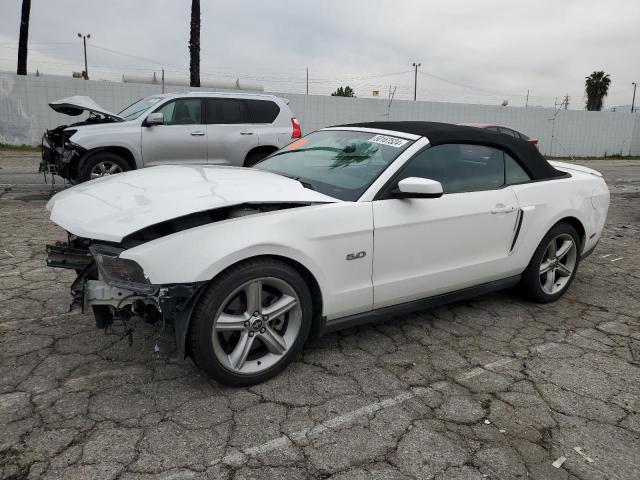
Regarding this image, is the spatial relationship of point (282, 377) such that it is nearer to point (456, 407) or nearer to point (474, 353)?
point (456, 407)

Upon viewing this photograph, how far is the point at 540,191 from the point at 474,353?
4.98 ft

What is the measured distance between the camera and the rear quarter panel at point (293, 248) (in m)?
2.56

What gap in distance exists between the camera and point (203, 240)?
2.63 metres

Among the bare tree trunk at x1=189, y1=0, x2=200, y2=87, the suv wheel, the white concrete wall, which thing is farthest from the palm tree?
the suv wheel

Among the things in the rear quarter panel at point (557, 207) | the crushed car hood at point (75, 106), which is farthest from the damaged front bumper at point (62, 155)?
the rear quarter panel at point (557, 207)

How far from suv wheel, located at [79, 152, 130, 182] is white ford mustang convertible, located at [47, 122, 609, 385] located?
5.03 m

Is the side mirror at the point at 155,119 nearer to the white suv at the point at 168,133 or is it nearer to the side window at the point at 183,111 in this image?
the white suv at the point at 168,133

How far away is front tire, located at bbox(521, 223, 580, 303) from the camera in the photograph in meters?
4.23

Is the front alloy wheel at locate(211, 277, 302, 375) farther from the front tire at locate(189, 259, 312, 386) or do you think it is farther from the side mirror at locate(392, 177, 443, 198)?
the side mirror at locate(392, 177, 443, 198)

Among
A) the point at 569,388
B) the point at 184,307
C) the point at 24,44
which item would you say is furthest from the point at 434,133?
the point at 24,44

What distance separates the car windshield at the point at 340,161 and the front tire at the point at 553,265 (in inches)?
63.6

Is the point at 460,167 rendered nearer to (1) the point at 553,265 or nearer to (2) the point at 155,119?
(1) the point at 553,265

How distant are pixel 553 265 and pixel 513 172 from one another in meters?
0.94

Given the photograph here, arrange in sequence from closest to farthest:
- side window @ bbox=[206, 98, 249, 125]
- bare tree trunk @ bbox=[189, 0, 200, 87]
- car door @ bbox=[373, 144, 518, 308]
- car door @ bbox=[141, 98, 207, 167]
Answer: car door @ bbox=[373, 144, 518, 308] < car door @ bbox=[141, 98, 207, 167] < side window @ bbox=[206, 98, 249, 125] < bare tree trunk @ bbox=[189, 0, 200, 87]
